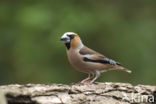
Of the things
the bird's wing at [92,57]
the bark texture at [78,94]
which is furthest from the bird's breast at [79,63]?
the bark texture at [78,94]

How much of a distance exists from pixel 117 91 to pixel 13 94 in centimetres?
174

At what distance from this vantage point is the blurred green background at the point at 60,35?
35.0 ft

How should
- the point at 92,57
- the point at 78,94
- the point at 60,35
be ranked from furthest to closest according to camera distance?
the point at 60,35 < the point at 92,57 < the point at 78,94

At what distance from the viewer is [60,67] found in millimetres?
10930

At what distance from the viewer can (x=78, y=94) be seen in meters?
6.37

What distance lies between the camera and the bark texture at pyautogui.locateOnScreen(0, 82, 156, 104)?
19.0 feet

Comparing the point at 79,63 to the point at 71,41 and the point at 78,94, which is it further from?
the point at 78,94

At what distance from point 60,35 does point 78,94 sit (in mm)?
4205

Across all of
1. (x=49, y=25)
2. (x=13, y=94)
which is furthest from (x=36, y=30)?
(x=13, y=94)

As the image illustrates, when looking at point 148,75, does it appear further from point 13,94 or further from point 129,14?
point 13,94

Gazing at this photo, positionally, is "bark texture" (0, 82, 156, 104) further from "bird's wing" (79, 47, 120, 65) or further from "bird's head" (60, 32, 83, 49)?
"bird's head" (60, 32, 83, 49)

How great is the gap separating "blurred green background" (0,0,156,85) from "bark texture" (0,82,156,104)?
393 centimetres

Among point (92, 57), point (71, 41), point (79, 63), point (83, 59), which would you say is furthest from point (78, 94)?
point (71, 41)

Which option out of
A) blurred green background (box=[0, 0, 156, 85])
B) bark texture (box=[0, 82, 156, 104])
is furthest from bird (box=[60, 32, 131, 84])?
blurred green background (box=[0, 0, 156, 85])
